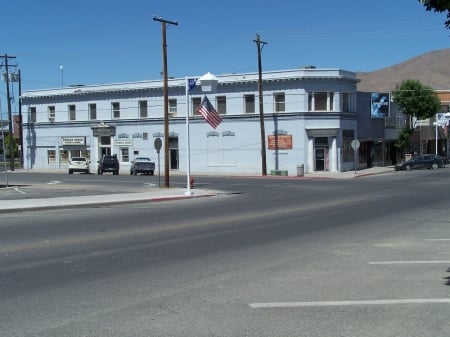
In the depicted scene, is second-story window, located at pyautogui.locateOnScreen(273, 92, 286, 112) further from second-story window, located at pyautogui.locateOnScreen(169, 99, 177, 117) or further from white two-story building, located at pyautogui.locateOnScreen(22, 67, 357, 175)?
second-story window, located at pyautogui.locateOnScreen(169, 99, 177, 117)

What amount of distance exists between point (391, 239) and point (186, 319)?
287 inches

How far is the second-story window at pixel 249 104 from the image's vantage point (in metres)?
52.0

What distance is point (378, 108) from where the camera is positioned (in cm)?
5512

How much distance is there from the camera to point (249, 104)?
52.2m

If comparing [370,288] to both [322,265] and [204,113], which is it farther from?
[204,113]

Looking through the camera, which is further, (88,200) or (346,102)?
(346,102)

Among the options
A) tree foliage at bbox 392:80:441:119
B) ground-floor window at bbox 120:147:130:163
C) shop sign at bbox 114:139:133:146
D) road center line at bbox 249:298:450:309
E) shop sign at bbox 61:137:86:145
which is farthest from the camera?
shop sign at bbox 61:137:86:145

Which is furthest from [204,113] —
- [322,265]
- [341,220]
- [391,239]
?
[322,265]

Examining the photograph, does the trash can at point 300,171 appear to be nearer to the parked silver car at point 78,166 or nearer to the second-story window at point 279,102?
the second-story window at point 279,102

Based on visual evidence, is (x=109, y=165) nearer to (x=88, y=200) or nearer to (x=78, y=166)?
(x=78, y=166)

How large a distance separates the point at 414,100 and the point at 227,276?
56.1 meters

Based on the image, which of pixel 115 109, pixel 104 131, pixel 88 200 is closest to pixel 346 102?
pixel 115 109

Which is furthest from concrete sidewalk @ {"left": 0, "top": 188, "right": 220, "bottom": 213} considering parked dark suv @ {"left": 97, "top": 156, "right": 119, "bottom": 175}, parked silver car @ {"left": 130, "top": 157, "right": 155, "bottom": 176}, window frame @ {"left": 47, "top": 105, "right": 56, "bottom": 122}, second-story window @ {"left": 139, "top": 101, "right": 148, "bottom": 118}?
window frame @ {"left": 47, "top": 105, "right": 56, "bottom": 122}

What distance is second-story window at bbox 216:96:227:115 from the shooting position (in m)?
53.3
